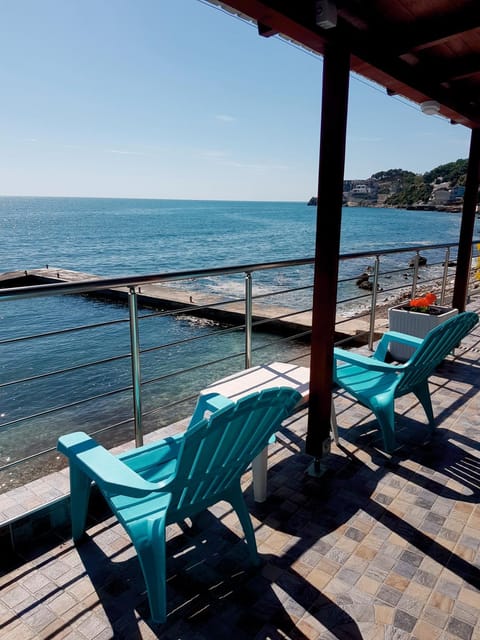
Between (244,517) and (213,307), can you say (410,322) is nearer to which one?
(244,517)

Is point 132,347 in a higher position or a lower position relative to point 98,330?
higher

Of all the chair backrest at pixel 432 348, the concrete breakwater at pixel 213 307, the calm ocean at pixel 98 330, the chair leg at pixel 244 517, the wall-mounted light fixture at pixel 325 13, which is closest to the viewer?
the chair leg at pixel 244 517

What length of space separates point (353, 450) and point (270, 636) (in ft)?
4.77

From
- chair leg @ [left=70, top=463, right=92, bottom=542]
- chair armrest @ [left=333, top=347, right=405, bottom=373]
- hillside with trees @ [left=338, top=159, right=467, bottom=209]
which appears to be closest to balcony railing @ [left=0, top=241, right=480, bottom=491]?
chair leg @ [left=70, top=463, right=92, bottom=542]

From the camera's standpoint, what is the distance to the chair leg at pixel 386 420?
2621mm

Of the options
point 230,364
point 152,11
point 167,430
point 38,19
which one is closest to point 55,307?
point 230,364

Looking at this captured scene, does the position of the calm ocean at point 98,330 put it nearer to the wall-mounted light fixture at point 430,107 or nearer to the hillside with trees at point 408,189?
the wall-mounted light fixture at point 430,107

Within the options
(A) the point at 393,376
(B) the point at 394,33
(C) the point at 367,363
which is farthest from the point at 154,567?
(B) the point at 394,33

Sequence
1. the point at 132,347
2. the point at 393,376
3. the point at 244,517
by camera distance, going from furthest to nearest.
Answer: the point at 393,376 < the point at 132,347 < the point at 244,517

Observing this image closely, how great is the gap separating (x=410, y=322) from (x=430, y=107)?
6.80 ft

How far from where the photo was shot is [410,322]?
453 cm

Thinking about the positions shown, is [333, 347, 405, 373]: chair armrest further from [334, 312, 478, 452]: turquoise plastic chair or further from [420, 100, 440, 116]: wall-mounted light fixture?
[420, 100, 440, 116]: wall-mounted light fixture

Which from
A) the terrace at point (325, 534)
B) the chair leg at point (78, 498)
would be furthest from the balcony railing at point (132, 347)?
the terrace at point (325, 534)

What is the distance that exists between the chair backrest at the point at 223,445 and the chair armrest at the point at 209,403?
0.35m
